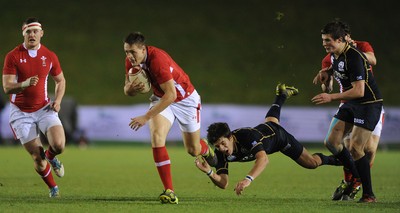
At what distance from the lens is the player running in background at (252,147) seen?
8922 millimetres

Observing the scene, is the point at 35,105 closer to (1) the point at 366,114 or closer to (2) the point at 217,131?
(2) the point at 217,131

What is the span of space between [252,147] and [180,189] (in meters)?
2.41

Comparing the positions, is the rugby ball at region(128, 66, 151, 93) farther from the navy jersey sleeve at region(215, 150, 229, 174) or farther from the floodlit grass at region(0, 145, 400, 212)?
the navy jersey sleeve at region(215, 150, 229, 174)

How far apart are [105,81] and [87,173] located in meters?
17.5

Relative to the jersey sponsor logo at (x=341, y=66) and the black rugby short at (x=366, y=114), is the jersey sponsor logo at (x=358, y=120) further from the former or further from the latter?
the jersey sponsor logo at (x=341, y=66)

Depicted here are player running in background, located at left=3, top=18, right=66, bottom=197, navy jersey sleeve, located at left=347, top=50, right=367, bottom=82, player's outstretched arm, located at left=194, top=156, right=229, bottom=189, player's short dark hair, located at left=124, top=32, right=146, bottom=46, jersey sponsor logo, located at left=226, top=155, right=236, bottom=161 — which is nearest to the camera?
player's short dark hair, located at left=124, top=32, right=146, bottom=46

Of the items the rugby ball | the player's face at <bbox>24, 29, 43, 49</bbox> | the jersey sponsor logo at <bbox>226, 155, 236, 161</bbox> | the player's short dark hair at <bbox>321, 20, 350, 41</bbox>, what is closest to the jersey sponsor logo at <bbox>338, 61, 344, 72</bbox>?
the player's short dark hair at <bbox>321, 20, 350, 41</bbox>

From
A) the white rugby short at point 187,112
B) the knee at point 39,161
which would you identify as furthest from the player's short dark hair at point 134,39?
the knee at point 39,161

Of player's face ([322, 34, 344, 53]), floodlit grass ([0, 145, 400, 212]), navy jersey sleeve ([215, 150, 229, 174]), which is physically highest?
player's face ([322, 34, 344, 53])

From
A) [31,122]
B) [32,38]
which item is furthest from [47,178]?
[32,38]

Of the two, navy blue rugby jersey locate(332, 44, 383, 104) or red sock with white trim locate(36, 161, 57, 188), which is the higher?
navy blue rugby jersey locate(332, 44, 383, 104)

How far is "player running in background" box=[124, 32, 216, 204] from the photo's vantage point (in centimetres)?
860

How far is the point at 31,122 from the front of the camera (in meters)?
9.89

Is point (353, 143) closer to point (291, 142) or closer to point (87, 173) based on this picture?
point (291, 142)
